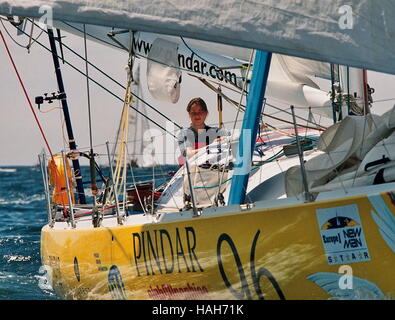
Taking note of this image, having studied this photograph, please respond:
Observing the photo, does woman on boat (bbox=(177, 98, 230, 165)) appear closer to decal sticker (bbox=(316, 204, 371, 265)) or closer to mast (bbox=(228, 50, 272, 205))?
mast (bbox=(228, 50, 272, 205))

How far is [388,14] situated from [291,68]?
298 cm

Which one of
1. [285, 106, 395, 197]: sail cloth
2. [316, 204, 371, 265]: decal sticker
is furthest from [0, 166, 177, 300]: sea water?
[316, 204, 371, 265]: decal sticker

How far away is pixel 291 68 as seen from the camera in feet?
29.2

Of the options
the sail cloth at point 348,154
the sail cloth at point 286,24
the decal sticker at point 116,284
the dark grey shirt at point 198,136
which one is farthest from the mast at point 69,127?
the sail cloth at point 348,154

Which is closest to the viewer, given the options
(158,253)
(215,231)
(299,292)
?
(299,292)

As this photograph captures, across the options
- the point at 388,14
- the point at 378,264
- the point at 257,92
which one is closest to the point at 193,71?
the point at 257,92

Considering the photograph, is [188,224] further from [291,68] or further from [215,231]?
[291,68]

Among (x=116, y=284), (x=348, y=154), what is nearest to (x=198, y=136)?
(x=116, y=284)

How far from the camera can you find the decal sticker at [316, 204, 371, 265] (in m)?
5.68

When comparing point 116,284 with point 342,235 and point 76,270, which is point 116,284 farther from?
point 342,235

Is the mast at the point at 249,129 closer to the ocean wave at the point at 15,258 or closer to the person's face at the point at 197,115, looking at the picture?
the person's face at the point at 197,115

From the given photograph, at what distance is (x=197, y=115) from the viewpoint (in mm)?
8312

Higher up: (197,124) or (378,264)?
(197,124)

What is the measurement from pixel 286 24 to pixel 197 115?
2.40m
